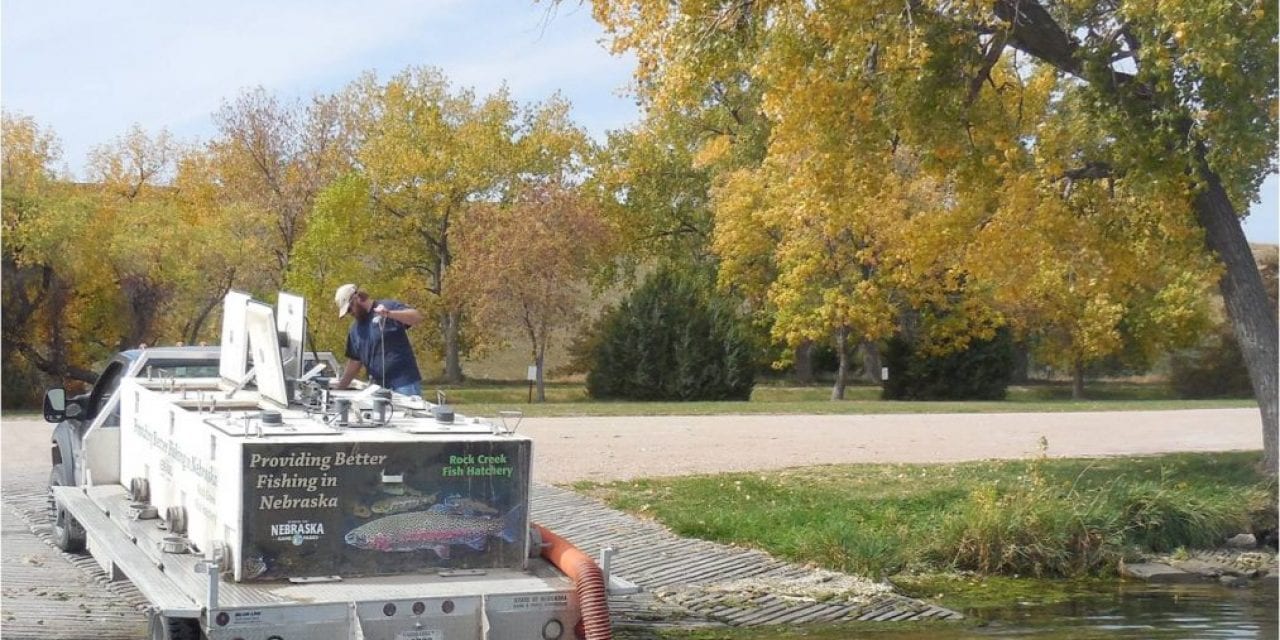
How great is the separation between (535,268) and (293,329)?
1346 inches

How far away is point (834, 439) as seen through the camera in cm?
2445

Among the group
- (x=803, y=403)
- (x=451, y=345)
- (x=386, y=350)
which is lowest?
(x=803, y=403)

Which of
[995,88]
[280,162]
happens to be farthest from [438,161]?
[995,88]

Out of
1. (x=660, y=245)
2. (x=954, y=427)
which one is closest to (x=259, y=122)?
(x=660, y=245)

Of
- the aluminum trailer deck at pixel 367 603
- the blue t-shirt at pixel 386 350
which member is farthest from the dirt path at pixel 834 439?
the aluminum trailer deck at pixel 367 603

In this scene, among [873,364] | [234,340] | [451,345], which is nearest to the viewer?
[234,340]

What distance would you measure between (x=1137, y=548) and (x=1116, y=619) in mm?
2927

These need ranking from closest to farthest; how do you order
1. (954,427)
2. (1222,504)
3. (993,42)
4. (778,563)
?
(778,563) → (1222,504) → (993,42) → (954,427)

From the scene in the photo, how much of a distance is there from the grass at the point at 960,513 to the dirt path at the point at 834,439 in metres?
1.49

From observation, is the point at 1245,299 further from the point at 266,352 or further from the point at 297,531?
the point at 297,531

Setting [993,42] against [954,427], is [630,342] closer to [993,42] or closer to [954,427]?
[954,427]

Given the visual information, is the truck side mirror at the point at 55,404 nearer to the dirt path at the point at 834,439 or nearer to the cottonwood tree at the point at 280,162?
the dirt path at the point at 834,439

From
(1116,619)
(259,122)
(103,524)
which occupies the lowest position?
(1116,619)

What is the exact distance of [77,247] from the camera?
4234cm
